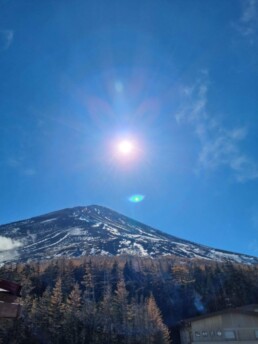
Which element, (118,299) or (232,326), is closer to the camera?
(232,326)

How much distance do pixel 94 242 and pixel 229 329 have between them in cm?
12629

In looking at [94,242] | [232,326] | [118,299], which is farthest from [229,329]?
[94,242]

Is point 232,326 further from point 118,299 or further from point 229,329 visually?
point 118,299

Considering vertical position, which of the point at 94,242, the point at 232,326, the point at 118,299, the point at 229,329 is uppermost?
the point at 94,242

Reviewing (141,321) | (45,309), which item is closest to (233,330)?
(141,321)

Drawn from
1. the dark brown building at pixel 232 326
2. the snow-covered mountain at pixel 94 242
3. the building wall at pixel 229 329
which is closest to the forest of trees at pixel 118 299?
the building wall at pixel 229 329

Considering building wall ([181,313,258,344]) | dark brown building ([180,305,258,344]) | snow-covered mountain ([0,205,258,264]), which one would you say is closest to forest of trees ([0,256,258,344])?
building wall ([181,313,258,344])

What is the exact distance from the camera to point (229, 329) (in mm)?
29344

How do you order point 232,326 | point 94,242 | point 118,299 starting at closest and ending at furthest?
point 232,326 < point 118,299 < point 94,242

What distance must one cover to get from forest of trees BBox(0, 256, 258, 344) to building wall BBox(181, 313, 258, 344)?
1392 centimetres

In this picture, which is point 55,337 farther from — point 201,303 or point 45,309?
point 201,303

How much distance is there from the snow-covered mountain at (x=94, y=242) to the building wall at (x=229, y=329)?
313ft

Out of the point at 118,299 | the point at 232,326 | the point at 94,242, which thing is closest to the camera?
the point at 232,326

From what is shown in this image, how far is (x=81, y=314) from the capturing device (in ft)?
150
